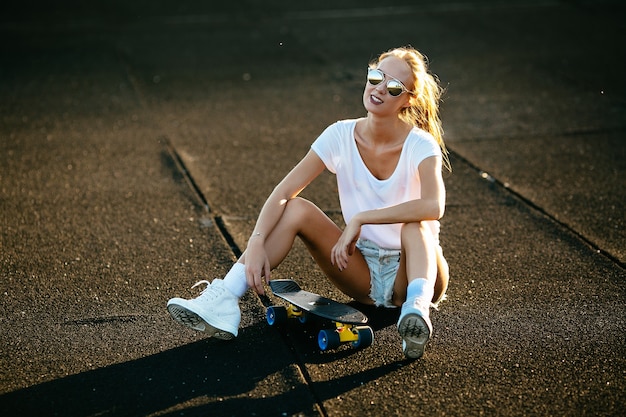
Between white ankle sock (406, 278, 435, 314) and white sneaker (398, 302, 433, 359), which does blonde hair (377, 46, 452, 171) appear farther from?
white sneaker (398, 302, 433, 359)

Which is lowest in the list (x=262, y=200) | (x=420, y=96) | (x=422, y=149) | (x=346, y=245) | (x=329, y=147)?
(x=262, y=200)

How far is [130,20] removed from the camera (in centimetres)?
1181

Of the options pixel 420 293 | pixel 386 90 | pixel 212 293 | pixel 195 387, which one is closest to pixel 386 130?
pixel 386 90

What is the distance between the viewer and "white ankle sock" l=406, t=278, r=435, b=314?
3.82 meters

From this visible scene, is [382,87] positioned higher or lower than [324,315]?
higher

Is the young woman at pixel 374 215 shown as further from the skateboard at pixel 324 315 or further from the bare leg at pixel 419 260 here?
the skateboard at pixel 324 315

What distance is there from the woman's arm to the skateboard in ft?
0.58

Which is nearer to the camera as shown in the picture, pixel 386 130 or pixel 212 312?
pixel 212 312

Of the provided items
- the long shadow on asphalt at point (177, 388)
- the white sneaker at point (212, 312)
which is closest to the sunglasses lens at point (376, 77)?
the white sneaker at point (212, 312)

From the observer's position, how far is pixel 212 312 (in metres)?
4.05

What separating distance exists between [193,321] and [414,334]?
1001 millimetres

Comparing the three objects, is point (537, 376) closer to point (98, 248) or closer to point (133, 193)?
point (98, 248)

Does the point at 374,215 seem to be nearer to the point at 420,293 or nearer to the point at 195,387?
the point at 420,293

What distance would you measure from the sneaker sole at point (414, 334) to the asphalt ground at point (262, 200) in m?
0.10
